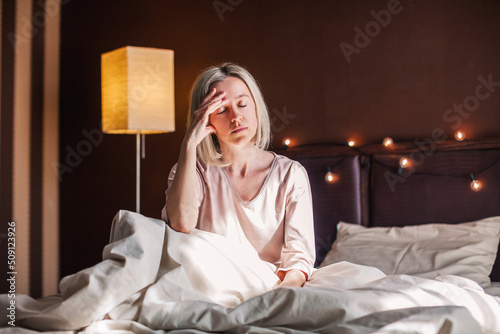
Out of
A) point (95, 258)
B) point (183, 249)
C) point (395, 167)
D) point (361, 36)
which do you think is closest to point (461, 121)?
point (395, 167)

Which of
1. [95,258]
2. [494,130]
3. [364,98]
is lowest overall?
[95,258]

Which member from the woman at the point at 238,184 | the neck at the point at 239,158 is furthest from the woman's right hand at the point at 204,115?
the neck at the point at 239,158

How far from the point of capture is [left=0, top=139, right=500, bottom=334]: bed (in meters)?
1.10

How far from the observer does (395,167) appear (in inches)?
96.3

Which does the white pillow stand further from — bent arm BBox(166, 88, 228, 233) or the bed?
bent arm BBox(166, 88, 228, 233)

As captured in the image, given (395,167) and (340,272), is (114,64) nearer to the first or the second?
(395,167)

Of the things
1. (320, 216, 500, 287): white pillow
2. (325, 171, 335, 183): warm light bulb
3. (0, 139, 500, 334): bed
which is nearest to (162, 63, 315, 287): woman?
(0, 139, 500, 334): bed

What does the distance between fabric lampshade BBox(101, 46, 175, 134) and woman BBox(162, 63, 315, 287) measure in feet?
2.73

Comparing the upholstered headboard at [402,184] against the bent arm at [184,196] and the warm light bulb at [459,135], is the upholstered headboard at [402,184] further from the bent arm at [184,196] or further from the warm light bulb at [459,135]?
the bent arm at [184,196]

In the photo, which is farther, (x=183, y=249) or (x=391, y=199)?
(x=391, y=199)

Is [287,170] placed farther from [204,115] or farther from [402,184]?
[402,184]

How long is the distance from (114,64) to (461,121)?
75.3 inches

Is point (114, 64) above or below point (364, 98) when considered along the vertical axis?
above

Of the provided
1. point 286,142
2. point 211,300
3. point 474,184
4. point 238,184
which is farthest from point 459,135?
point 211,300
